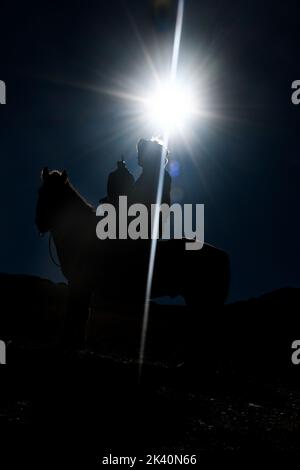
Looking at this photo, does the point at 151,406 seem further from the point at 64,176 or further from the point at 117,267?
the point at 64,176

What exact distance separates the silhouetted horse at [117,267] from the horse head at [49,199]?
0.02 metres

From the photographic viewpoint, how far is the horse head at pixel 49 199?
310 inches

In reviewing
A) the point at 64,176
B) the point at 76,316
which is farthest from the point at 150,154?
the point at 76,316

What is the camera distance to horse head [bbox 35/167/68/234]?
7.87 metres

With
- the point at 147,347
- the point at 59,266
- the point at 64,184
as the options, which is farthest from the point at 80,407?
the point at 147,347

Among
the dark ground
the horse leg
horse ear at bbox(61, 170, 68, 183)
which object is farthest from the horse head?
the dark ground

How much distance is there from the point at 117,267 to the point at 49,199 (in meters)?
1.89

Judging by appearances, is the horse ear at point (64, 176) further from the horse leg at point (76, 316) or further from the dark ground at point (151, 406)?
the dark ground at point (151, 406)

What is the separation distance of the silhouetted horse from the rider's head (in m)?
2.53

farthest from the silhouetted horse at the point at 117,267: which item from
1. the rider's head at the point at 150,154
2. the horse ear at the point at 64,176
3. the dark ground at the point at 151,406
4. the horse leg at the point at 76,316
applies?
the rider's head at the point at 150,154

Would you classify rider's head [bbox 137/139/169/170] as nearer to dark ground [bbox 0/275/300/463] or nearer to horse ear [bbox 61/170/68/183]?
horse ear [bbox 61/170/68/183]

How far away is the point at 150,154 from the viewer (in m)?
9.92

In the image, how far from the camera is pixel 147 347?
13.1m
